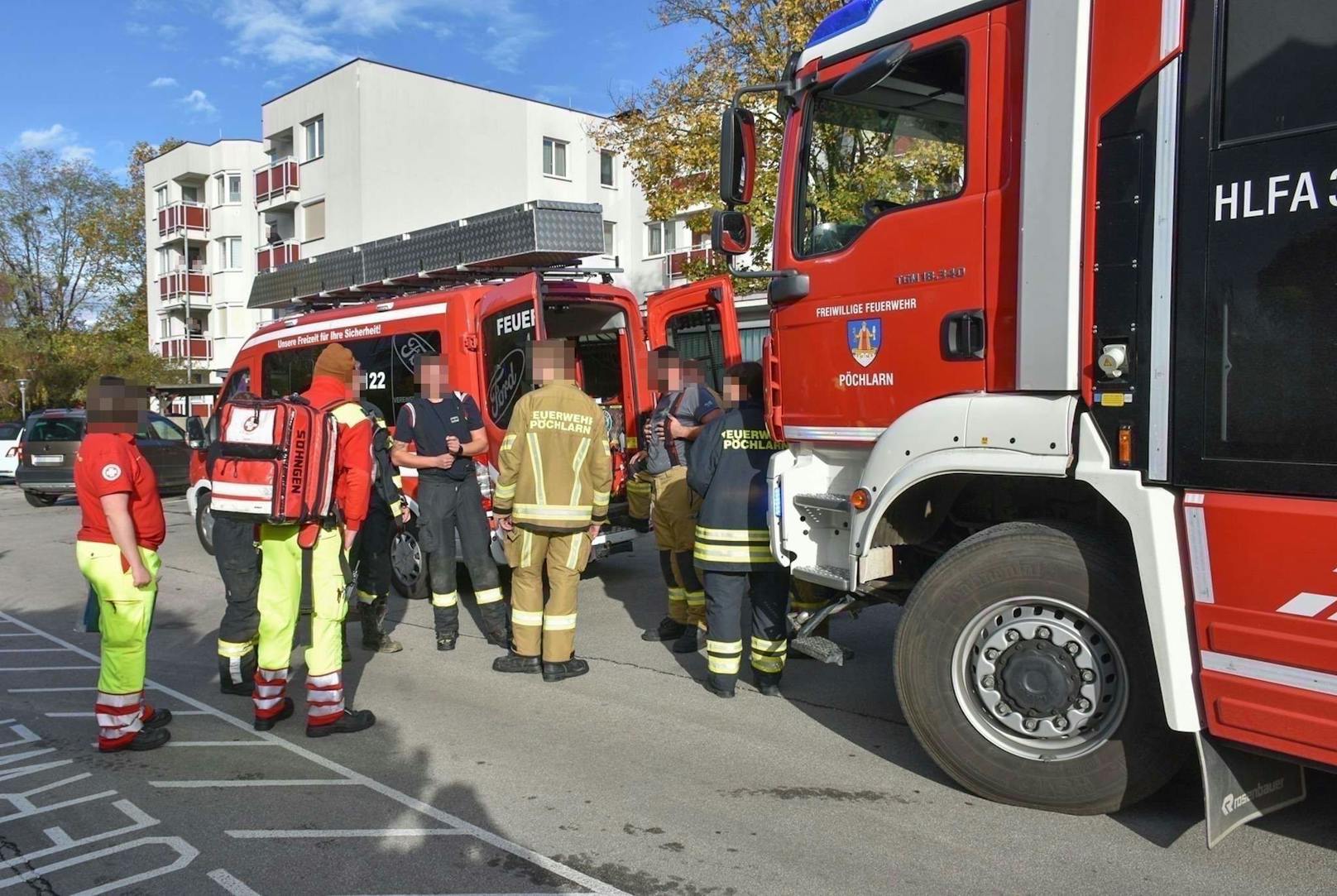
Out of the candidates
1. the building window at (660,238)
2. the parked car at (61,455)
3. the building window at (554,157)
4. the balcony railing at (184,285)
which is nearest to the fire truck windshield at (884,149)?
the parked car at (61,455)

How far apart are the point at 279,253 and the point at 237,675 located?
34361mm

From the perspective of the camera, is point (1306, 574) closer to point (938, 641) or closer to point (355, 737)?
point (938, 641)

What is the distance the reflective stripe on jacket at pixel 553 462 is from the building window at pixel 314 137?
3183 centimetres

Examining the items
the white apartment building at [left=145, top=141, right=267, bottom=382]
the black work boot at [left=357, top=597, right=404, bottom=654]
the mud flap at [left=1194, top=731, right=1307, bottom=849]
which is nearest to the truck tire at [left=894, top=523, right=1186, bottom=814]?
the mud flap at [left=1194, top=731, right=1307, bottom=849]

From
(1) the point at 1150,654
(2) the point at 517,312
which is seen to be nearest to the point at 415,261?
(2) the point at 517,312

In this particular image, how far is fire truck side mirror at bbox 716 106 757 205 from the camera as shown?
4418 millimetres

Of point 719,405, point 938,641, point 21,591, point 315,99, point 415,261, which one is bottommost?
point 21,591

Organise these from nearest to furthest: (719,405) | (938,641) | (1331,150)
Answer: (1331,150)
(938,641)
(719,405)

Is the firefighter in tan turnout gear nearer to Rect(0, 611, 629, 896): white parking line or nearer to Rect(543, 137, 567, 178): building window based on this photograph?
Answer: Rect(0, 611, 629, 896): white parking line

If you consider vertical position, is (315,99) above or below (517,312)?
above

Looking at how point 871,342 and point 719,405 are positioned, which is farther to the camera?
point 719,405

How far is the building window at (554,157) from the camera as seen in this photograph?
34.5m

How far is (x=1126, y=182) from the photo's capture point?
329 cm

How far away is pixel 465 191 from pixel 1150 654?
33.2 metres
